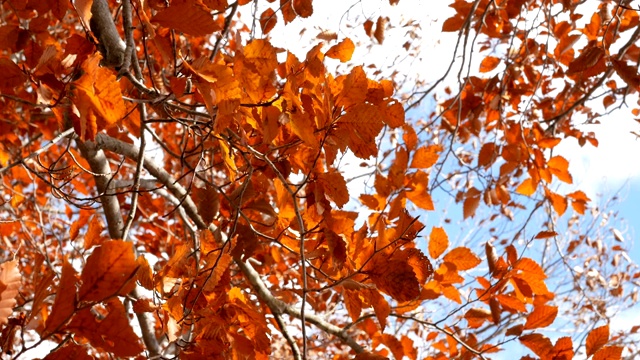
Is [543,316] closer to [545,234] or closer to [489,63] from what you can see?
[545,234]

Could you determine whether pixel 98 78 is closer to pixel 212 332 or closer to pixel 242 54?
pixel 242 54

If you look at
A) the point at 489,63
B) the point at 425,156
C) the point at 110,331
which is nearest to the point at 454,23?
Answer: the point at 489,63

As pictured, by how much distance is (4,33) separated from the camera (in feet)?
4.17

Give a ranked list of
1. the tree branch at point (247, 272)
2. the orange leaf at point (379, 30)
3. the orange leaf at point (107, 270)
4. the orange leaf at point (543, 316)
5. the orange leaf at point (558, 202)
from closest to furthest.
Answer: the orange leaf at point (107, 270) < the orange leaf at point (543, 316) < the tree branch at point (247, 272) < the orange leaf at point (558, 202) < the orange leaf at point (379, 30)

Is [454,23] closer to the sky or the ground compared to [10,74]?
closer to the sky

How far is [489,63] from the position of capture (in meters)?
2.01

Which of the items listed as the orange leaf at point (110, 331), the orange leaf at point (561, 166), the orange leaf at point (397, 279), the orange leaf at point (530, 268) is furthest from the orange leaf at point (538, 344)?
the orange leaf at point (110, 331)

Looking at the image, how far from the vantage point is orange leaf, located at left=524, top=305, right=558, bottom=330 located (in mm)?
1284

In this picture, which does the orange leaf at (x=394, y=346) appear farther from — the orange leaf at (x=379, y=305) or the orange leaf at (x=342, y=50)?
the orange leaf at (x=342, y=50)

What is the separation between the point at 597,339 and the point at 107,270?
3.54 feet

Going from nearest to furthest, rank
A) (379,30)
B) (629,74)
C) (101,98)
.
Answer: (101,98)
(629,74)
(379,30)

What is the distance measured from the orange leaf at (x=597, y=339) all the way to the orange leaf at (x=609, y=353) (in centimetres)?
7

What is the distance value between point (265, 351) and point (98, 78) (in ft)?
2.04

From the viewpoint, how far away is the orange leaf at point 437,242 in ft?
4.03
